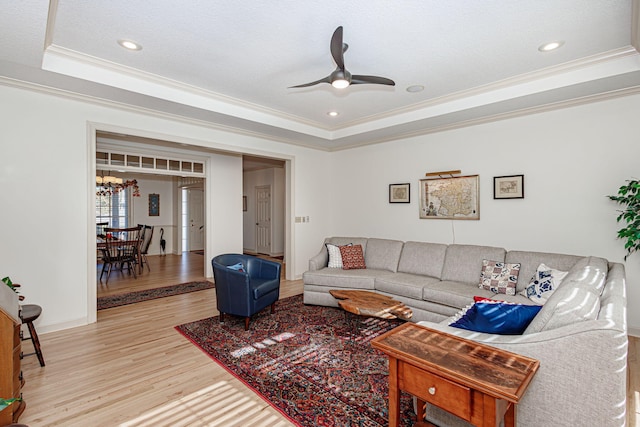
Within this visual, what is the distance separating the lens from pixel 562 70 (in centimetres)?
318

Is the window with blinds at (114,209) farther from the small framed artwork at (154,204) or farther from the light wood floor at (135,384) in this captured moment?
the light wood floor at (135,384)

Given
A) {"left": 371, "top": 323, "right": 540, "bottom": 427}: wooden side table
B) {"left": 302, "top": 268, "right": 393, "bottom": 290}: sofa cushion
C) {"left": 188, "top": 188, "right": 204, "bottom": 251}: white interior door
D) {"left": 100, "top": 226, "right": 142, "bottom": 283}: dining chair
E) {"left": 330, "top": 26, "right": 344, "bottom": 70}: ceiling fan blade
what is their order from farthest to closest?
{"left": 188, "top": 188, "right": 204, "bottom": 251}: white interior door
{"left": 100, "top": 226, "right": 142, "bottom": 283}: dining chair
{"left": 302, "top": 268, "right": 393, "bottom": 290}: sofa cushion
{"left": 330, "top": 26, "right": 344, "bottom": 70}: ceiling fan blade
{"left": 371, "top": 323, "right": 540, "bottom": 427}: wooden side table

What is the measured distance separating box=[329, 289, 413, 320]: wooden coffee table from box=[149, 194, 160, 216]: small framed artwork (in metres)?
7.52

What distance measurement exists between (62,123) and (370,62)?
3355mm

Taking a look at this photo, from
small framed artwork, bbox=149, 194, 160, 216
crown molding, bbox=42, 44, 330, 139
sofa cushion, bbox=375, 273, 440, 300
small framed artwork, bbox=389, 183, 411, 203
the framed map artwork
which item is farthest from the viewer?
small framed artwork, bbox=149, 194, 160, 216

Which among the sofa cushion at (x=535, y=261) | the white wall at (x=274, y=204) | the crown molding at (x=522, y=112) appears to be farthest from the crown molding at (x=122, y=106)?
the sofa cushion at (x=535, y=261)

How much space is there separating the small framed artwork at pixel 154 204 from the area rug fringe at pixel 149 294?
177 inches

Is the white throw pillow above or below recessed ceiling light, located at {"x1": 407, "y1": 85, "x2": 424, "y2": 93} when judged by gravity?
below

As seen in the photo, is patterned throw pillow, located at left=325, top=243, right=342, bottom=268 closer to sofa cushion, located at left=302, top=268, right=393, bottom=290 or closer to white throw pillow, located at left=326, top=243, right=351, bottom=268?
white throw pillow, located at left=326, top=243, right=351, bottom=268

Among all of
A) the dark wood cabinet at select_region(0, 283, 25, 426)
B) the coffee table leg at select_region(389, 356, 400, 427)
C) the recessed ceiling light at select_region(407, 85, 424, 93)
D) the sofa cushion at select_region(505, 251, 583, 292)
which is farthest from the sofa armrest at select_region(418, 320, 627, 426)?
the recessed ceiling light at select_region(407, 85, 424, 93)

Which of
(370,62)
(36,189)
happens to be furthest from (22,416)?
(370,62)

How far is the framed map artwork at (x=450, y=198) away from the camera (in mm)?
4445

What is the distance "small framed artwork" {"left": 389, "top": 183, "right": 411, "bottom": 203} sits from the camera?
16.9 feet

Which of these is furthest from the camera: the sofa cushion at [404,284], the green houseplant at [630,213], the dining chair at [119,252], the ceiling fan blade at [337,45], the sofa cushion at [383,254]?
the dining chair at [119,252]
